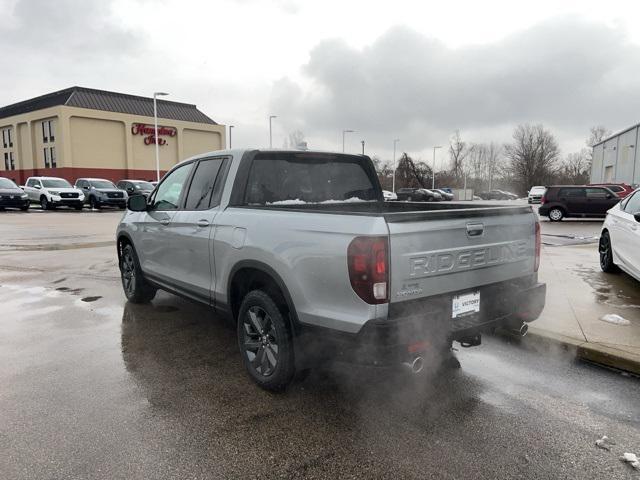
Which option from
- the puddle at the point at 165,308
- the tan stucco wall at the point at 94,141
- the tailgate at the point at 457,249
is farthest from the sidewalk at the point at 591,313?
the tan stucco wall at the point at 94,141

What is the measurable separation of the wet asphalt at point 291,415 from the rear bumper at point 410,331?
1.67ft

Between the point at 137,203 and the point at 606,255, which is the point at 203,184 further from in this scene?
the point at 606,255

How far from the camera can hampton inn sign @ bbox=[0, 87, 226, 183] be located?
42.9 m

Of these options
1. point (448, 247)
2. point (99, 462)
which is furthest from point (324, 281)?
point (99, 462)

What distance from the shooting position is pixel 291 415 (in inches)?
127

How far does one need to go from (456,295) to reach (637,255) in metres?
4.11

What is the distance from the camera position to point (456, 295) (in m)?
3.14

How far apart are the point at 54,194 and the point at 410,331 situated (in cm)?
2842

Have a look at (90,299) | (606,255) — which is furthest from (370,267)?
(606,255)

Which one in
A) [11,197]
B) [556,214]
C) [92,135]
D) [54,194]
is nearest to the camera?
[556,214]

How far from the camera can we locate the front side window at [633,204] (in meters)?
6.65

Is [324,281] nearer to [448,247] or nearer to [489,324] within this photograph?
[448,247]

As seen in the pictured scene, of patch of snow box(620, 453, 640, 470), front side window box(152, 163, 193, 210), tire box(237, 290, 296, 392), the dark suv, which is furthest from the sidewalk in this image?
the dark suv

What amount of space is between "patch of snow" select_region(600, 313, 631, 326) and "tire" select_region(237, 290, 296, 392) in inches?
144
